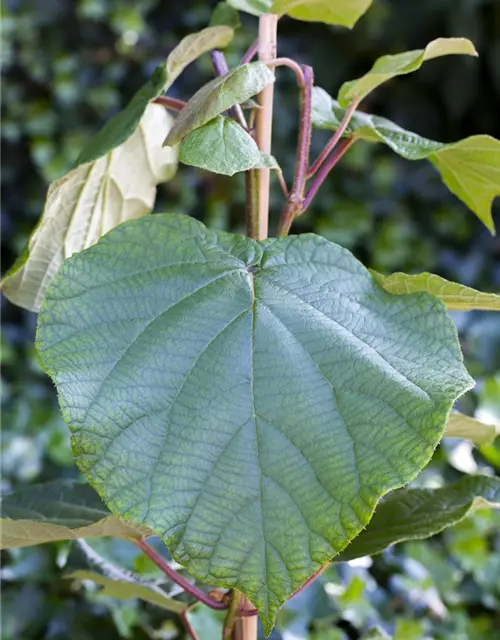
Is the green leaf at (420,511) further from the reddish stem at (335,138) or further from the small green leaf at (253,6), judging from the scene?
the small green leaf at (253,6)

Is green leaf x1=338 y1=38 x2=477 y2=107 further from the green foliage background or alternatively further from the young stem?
the green foliage background

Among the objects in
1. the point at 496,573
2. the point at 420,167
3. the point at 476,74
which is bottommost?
the point at 496,573

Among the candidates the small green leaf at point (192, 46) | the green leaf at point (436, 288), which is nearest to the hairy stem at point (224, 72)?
the small green leaf at point (192, 46)

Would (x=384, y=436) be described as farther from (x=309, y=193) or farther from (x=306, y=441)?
(x=309, y=193)

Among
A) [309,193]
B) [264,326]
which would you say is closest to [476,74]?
[309,193]

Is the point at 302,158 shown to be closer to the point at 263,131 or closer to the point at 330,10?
the point at 263,131

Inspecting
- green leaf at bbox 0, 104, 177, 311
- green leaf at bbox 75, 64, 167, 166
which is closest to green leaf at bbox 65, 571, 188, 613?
green leaf at bbox 0, 104, 177, 311
